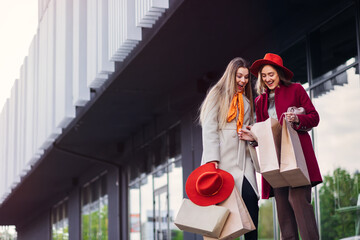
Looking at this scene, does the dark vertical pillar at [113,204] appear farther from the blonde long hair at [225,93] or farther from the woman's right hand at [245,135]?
the woman's right hand at [245,135]

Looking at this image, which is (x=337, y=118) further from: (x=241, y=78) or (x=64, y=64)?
(x=64, y=64)

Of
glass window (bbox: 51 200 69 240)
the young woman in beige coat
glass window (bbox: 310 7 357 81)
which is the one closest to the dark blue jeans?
the young woman in beige coat

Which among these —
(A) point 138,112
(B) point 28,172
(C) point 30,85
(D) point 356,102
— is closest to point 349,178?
(D) point 356,102

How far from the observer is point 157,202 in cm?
1828

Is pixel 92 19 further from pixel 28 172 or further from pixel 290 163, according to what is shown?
pixel 28 172

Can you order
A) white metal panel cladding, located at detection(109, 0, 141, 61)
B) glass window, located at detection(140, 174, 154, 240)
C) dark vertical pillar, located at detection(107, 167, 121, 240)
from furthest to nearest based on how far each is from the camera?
dark vertical pillar, located at detection(107, 167, 121, 240)
glass window, located at detection(140, 174, 154, 240)
white metal panel cladding, located at detection(109, 0, 141, 61)

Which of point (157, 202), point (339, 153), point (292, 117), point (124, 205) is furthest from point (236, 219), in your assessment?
→ point (124, 205)

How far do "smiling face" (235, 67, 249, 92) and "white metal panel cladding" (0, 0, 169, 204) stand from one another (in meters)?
4.29

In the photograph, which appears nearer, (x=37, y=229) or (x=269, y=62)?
(x=269, y=62)

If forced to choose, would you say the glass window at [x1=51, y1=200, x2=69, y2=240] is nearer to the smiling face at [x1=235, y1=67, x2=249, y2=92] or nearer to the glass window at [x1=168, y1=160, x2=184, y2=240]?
the glass window at [x1=168, y1=160, x2=184, y2=240]

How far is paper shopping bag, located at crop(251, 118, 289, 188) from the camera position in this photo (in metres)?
4.93

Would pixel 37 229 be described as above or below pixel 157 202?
above

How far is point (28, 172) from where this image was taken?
76.8 ft

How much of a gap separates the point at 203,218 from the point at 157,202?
13190mm
